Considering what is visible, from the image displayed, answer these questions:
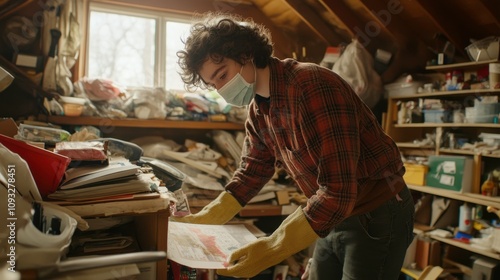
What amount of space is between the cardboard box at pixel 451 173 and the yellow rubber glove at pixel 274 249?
1.78m

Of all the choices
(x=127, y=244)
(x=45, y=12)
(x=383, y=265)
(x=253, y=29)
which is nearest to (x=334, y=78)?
(x=253, y=29)

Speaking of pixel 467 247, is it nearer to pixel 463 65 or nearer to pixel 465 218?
pixel 465 218

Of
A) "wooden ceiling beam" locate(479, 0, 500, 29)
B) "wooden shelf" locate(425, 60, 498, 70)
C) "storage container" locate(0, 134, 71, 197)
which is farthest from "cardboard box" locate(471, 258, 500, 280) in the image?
"storage container" locate(0, 134, 71, 197)

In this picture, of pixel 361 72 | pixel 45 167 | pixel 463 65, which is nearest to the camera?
pixel 45 167

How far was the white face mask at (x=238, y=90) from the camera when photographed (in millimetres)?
1050

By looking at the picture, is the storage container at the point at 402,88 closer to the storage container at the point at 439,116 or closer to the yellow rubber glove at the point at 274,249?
the storage container at the point at 439,116

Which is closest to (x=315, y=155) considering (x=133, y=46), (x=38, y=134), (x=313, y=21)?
(x=38, y=134)

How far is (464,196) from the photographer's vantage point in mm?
2209

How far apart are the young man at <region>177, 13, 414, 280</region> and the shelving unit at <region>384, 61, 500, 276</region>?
4.67 ft

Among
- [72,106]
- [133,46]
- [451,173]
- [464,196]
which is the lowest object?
[464,196]

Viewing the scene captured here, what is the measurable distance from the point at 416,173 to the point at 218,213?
6.07 feet

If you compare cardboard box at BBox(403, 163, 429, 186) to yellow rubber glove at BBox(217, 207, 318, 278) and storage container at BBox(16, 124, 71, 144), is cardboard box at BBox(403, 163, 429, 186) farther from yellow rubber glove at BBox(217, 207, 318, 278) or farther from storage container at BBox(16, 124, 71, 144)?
storage container at BBox(16, 124, 71, 144)

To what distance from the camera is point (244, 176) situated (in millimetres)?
1257

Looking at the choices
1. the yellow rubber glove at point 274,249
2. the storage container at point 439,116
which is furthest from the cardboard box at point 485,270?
the yellow rubber glove at point 274,249
